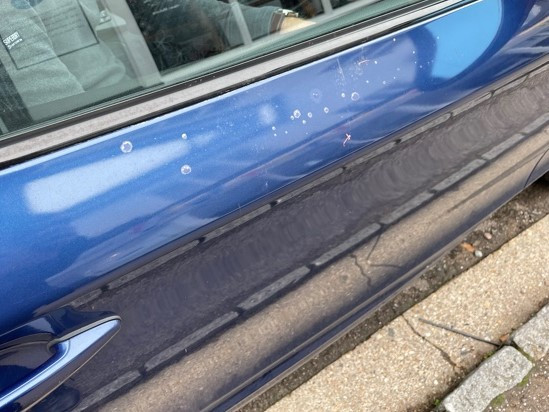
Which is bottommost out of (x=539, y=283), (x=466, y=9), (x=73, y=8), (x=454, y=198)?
(x=539, y=283)

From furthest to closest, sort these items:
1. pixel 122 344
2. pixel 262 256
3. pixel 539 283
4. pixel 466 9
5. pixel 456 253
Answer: pixel 456 253, pixel 539 283, pixel 466 9, pixel 262 256, pixel 122 344

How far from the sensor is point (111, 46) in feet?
3.67

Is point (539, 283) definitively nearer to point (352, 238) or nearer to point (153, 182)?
point (352, 238)

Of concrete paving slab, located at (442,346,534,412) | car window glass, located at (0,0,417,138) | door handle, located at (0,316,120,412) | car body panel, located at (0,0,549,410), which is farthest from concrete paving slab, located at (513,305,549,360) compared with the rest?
door handle, located at (0,316,120,412)

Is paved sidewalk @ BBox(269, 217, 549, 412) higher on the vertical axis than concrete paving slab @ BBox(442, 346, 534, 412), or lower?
higher

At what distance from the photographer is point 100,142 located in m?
0.98

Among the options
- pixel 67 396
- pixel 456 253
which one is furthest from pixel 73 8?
pixel 456 253

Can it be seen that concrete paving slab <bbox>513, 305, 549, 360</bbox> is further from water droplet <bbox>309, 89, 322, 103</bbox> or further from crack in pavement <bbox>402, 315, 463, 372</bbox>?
water droplet <bbox>309, 89, 322, 103</bbox>

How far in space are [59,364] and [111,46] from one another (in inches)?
25.1

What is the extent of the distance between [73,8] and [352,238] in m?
0.86

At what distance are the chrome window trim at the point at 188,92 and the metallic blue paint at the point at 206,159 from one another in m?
0.02

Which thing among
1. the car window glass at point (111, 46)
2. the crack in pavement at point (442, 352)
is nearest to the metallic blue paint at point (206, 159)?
the car window glass at point (111, 46)

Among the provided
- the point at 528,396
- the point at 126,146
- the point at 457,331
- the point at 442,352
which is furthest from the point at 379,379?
the point at 126,146

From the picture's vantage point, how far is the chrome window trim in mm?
958
